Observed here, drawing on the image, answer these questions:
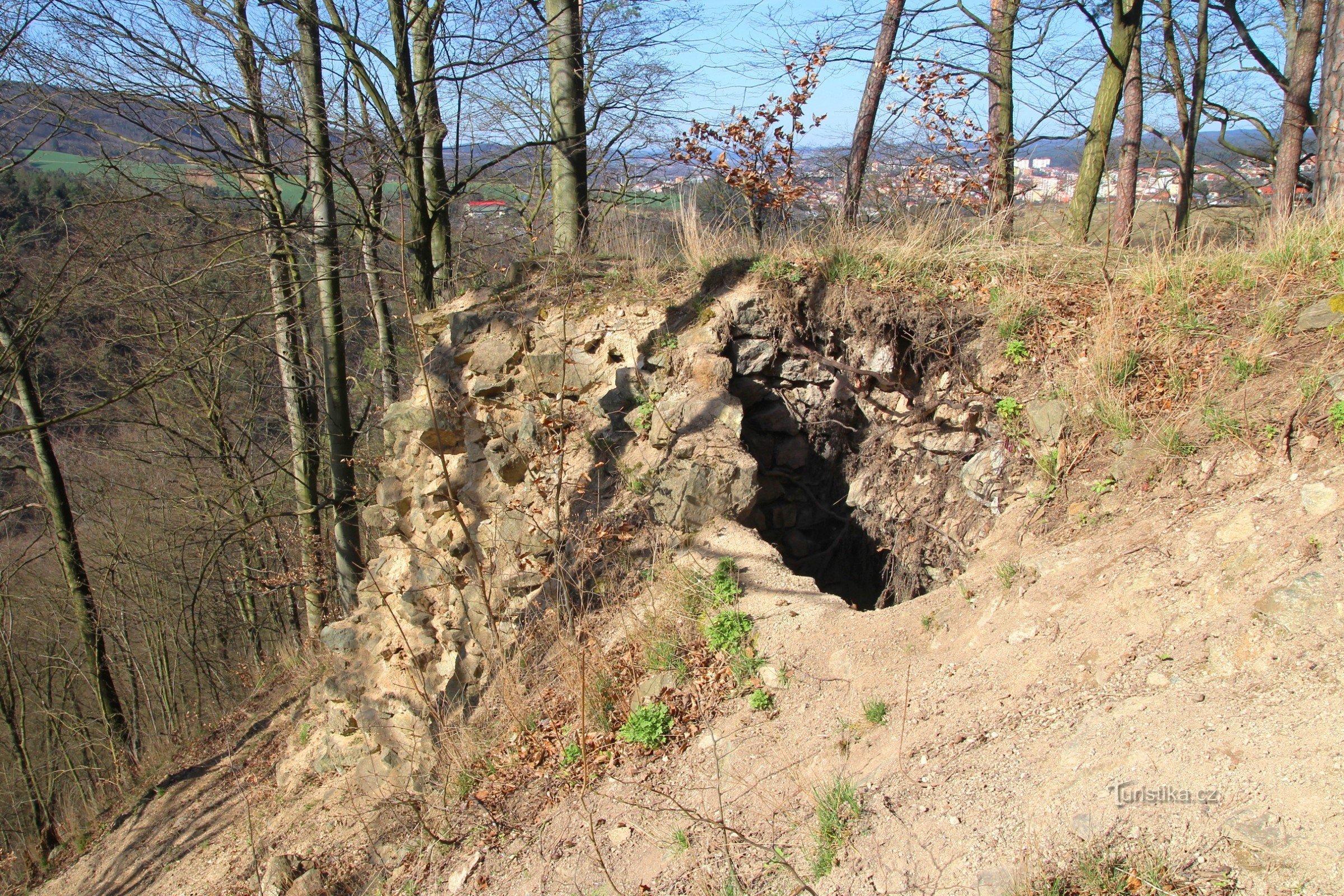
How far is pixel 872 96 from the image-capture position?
908 cm

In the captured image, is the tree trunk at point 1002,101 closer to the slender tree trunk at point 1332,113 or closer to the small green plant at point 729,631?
the slender tree trunk at point 1332,113

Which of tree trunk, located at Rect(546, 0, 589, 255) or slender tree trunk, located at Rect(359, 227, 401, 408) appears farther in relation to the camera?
slender tree trunk, located at Rect(359, 227, 401, 408)

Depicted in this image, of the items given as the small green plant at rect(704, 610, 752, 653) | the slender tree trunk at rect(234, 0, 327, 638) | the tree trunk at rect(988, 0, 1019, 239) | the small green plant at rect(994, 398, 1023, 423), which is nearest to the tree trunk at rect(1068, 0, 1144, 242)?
the tree trunk at rect(988, 0, 1019, 239)

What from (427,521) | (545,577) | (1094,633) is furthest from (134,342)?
(1094,633)

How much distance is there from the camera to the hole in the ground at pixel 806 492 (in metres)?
6.41

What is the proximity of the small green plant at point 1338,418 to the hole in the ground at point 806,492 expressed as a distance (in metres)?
3.01

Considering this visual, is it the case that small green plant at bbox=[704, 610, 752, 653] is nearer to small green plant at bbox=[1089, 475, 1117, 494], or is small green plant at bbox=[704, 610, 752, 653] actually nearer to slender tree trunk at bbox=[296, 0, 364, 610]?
small green plant at bbox=[1089, 475, 1117, 494]

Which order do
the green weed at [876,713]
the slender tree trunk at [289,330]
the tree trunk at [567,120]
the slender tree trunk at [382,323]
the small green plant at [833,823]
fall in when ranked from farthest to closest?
the slender tree trunk at [382,323] → the tree trunk at [567,120] → the slender tree trunk at [289,330] → the green weed at [876,713] → the small green plant at [833,823]

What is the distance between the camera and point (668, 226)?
7957 millimetres

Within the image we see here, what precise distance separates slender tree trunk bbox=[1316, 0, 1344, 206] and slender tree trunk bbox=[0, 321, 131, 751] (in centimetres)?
1266

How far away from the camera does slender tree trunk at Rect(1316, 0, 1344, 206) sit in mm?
6328

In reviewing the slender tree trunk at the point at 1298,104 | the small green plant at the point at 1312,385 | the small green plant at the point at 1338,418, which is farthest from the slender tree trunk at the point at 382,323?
the slender tree trunk at the point at 1298,104

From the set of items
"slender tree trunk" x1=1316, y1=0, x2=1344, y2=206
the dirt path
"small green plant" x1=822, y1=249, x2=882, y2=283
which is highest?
"slender tree trunk" x1=1316, y1=0, x2=1344, y2=206

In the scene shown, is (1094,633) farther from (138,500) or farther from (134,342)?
(134,342)
